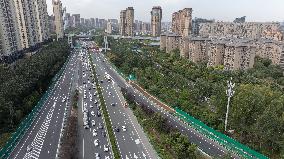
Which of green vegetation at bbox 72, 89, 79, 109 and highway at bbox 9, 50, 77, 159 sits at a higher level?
green vegetation at bbox 72, 89, 79, 109

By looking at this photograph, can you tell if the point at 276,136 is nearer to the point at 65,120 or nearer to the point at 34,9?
the point at 65,120

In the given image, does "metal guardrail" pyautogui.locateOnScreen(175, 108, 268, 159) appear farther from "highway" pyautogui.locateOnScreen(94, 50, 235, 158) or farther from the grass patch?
the grass patch

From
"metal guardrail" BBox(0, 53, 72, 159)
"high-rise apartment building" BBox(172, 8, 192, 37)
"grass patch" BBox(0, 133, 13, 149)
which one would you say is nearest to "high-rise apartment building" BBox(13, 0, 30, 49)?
"metal guardrail" BBox(0, 53, 72, 159)

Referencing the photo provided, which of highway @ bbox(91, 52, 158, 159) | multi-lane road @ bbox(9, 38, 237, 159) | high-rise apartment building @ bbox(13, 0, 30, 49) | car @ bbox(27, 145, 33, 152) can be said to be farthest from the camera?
high-rise apartment building @ bbox(13, 0, 30, 49)

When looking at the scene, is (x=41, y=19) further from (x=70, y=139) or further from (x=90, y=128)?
(x=70, y=139)

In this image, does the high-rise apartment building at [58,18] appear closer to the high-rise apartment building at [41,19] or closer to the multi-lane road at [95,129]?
the high-rise apartment building at [41,19]

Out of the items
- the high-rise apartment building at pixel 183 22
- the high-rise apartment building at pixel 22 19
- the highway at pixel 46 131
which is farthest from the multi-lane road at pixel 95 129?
the high-rise apartment building at pixel 183 22
